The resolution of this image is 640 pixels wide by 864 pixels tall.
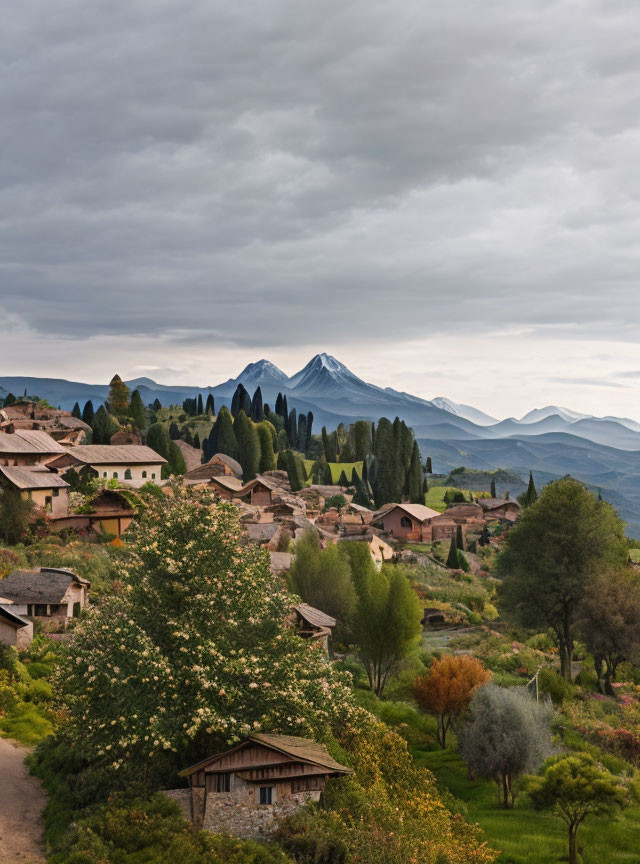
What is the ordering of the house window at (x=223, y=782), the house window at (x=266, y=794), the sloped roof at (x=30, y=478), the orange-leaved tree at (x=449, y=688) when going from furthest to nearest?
the sloped roof at (x=30, y=478)
the orange-leaved tree at (x=449, y=688)
the house window at (x=223, y=782)
the house window at (x=266, y=794)

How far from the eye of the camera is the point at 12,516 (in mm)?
59500

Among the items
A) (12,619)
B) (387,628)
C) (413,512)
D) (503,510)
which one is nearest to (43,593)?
(12,619)

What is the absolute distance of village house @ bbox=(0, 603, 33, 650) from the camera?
39844mm

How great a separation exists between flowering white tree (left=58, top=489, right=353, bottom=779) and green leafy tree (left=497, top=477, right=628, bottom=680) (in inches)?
988

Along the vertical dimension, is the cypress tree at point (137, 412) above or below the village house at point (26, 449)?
above

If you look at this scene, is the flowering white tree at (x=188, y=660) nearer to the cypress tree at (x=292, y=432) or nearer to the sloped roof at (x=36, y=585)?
the sloped roof at (x=36, y=585)

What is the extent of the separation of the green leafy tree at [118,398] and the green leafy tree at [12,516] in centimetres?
7472

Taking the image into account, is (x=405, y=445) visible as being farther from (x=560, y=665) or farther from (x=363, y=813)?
(x=363, y=813)

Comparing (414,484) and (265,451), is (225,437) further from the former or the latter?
(414,484)

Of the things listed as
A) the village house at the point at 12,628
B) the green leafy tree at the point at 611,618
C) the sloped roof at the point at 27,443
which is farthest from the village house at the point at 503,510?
the village house at the point at 12,628

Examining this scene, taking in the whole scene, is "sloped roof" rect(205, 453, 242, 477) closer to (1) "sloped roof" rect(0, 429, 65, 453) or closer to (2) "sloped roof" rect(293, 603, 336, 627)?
(1) "sloped roof" rect(0, 429, 65, 453)

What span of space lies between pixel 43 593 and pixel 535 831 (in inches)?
1159

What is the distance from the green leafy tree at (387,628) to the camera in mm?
46594

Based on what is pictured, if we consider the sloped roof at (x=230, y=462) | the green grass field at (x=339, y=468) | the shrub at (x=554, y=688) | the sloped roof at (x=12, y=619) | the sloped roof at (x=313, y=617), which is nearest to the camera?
the sloped roof at (x=12, y=619)
